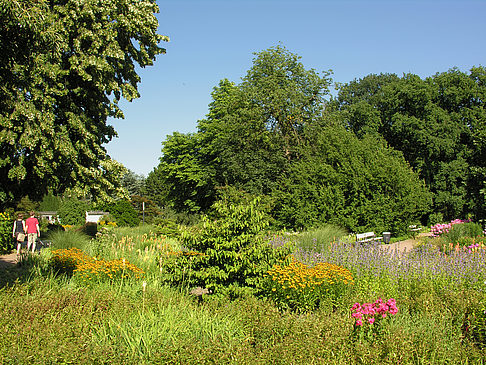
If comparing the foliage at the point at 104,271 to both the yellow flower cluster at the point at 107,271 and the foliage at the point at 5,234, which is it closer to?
the yellow flower cluster at the point at 107,271

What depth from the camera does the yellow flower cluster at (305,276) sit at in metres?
5.89

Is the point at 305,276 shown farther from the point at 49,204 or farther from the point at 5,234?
the point at 49,204

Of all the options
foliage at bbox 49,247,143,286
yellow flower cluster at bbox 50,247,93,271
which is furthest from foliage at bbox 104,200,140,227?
foliage at bbox 49,247,143,286

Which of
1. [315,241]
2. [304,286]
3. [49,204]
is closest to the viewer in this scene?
[304,286]

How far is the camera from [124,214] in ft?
100

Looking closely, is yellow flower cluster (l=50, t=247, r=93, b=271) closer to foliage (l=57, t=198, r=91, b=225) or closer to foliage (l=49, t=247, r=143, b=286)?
foliage (l=49, t=247, r=143, b=286)

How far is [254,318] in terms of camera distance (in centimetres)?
484

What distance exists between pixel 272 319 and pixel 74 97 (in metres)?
15.6

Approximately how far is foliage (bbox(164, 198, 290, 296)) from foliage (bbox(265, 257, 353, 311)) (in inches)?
11.6

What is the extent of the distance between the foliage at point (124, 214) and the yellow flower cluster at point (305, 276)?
25.2m

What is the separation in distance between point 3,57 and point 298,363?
6.14 metres

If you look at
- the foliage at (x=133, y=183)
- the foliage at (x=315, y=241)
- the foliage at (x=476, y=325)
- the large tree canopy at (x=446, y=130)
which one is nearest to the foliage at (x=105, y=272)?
the foliage at (x=315, y=241)

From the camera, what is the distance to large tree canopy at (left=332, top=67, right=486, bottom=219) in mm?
30317

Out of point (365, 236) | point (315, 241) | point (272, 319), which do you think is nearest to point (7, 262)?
point (315, 241)
